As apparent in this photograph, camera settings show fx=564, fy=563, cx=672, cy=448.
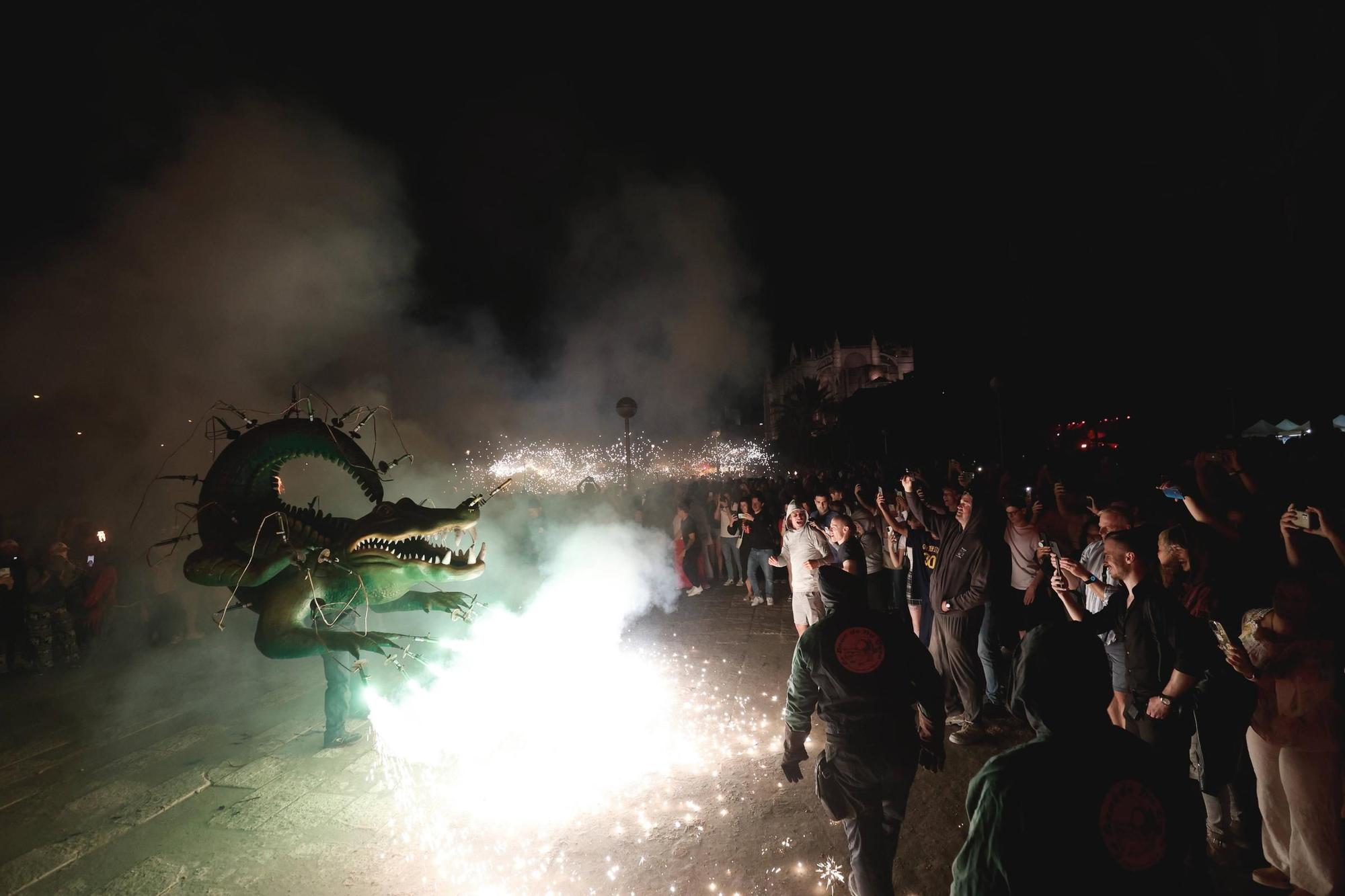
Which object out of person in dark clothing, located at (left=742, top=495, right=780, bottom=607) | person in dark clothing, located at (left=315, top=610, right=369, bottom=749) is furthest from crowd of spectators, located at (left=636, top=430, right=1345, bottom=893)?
person in dark clothing, located at (left=315, top=610, right=369, bottom=749)

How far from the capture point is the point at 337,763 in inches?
190

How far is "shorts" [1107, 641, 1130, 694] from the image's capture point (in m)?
3.68

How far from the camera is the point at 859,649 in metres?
3.04

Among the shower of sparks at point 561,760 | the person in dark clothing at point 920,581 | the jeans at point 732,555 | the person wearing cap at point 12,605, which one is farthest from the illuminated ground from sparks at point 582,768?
the person wearing cap at point 12,605

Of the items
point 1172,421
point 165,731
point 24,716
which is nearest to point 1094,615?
point 165,731

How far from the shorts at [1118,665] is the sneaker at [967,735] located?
1.34 metres

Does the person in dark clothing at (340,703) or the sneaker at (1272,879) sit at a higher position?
the person in dark clothing at (340,703)

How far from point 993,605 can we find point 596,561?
765cm

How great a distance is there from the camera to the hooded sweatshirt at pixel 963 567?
4844 millimetres

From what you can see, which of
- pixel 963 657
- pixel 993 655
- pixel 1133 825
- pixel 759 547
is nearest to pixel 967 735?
pixel 963 657

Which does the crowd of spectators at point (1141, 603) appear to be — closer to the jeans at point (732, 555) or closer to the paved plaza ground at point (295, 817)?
the paved plaza ground at point (295, 817)

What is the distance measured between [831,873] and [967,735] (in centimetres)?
212

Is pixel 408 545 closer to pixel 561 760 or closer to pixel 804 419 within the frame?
pixel 561 760

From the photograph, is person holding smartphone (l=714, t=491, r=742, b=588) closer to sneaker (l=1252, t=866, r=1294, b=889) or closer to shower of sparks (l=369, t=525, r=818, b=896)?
shower of sparks (l=369, t=525, r=818, b=896)
